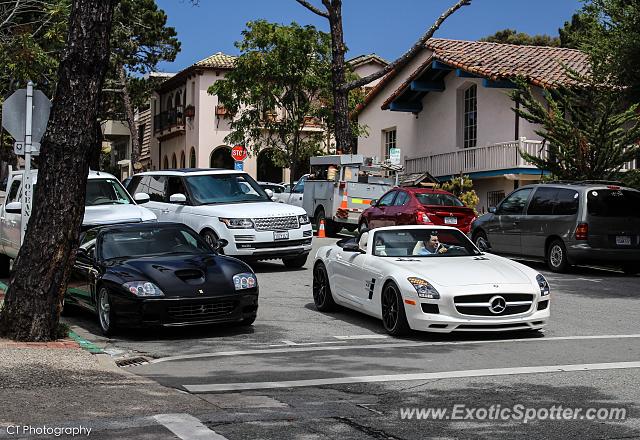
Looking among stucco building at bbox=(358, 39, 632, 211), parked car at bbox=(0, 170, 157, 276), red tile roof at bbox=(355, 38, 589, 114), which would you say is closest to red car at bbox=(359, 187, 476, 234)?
stucco building at bbox=(358, 39, 632, 211)

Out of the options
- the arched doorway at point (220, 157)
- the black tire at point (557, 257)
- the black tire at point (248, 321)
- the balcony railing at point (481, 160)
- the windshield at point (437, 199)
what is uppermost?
the arched doorway at point (220, 157)

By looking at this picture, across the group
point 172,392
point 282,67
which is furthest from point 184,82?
point 172,392

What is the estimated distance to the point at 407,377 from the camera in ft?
29.2

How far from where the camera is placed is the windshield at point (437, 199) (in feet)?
79.2

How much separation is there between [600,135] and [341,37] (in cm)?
1320

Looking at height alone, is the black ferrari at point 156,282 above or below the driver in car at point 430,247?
below

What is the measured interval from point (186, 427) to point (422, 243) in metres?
6.49

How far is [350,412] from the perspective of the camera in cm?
738

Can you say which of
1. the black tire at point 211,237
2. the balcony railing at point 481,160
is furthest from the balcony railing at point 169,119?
the black tire at point 211,237

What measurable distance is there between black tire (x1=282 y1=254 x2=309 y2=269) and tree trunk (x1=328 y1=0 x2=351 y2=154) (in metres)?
14.2

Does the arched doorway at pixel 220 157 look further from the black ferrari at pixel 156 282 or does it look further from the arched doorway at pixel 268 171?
the black ferrari at pixel 156 282

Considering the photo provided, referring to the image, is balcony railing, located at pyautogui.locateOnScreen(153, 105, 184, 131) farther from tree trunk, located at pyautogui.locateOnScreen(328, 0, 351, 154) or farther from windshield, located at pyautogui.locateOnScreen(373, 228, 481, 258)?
windshield, located at pyautogui.locateOnScreen(373, 228, 481, 258)

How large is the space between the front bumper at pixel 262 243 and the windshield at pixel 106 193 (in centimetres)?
205

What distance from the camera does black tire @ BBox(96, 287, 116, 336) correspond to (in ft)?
37.9
